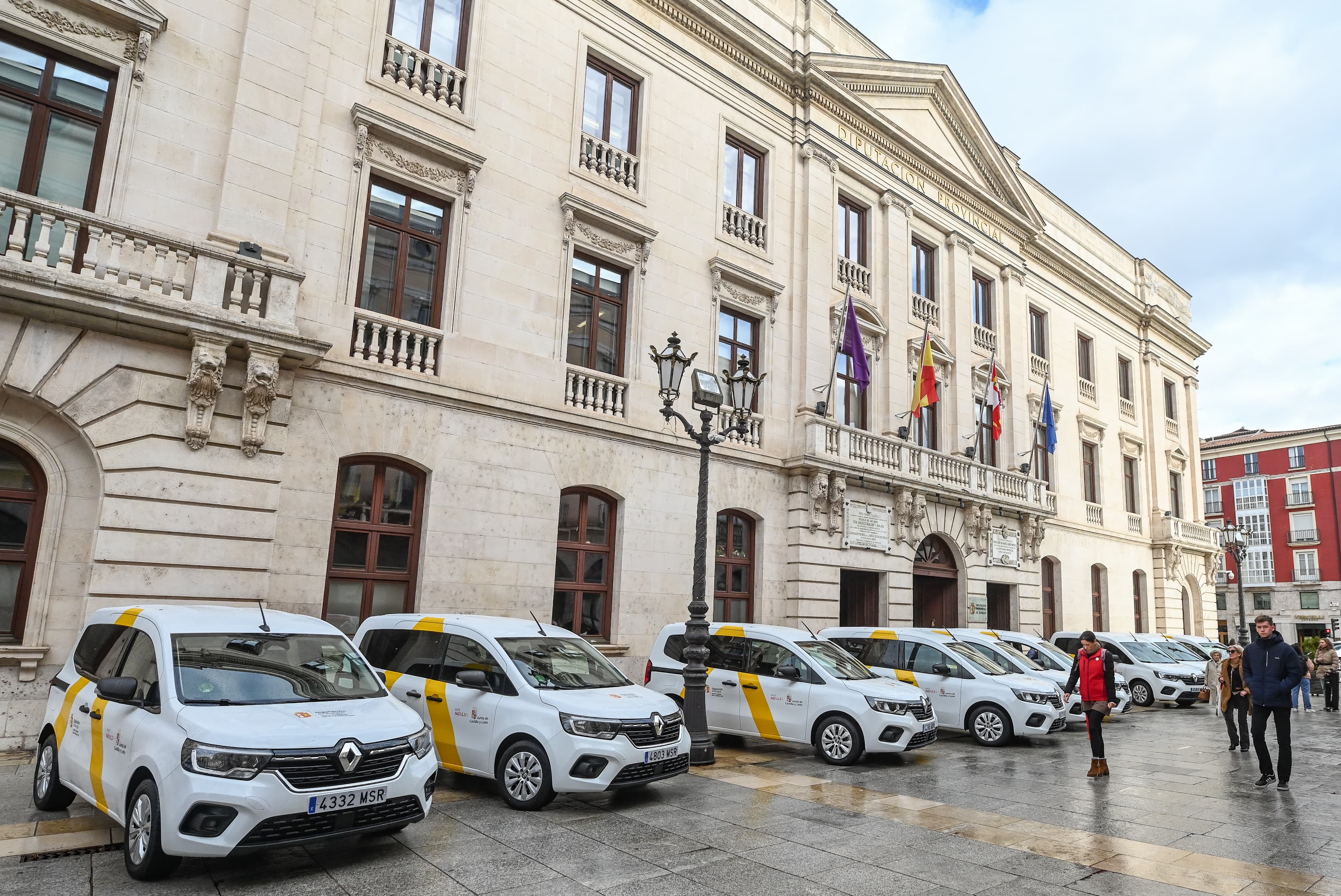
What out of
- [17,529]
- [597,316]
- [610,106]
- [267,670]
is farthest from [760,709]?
[610,106]

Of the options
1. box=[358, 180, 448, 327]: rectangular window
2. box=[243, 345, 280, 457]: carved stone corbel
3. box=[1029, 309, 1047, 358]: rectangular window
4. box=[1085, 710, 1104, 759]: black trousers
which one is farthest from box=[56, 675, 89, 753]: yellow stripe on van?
box=[1029, 309, 1047, 358]: rectangular window

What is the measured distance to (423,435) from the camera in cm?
1349

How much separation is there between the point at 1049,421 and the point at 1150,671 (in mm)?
8224

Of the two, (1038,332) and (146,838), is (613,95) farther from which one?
(1038,332)

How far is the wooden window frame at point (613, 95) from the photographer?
55.7 feet

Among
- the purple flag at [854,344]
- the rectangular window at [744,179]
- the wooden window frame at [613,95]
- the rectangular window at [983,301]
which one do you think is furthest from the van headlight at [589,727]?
the rectangular window at [983,301]

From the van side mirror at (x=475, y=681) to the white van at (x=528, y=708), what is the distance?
0.03 feet

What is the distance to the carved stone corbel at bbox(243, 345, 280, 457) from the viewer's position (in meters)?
11.3

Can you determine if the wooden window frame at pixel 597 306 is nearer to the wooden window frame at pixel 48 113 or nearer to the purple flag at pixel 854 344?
the purple flag at pixel 854 344

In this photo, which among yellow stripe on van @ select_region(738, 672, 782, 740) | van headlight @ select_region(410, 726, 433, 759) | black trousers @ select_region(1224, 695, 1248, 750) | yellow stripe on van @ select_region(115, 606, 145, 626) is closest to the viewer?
van headlight @ select_region(410, 726, 433, 759)

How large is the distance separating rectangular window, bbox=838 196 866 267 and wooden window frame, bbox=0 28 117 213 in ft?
51.0

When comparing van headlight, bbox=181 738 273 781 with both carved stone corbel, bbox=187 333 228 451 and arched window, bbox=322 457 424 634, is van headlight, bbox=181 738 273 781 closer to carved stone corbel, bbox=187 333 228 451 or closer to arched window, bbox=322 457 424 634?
carved stone corbel, bbox=187 333 228 451

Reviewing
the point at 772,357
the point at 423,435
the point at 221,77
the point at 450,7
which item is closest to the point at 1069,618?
the point at 772,357

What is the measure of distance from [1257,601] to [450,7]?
7084cm
